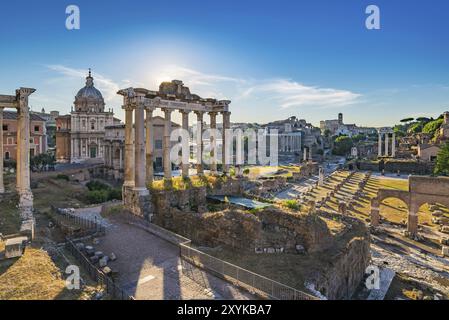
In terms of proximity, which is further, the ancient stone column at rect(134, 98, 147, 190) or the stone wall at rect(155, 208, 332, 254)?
the ancient stone column at rect(134, 98, 147, 190)

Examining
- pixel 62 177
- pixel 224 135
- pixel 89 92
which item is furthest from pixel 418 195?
pixel 89 92

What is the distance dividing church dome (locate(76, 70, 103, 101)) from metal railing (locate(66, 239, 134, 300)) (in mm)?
46901

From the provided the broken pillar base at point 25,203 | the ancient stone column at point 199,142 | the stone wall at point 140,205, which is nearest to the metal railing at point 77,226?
the broken pillar base at point 25,203

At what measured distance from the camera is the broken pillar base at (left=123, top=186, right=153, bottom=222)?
1616 centimetres

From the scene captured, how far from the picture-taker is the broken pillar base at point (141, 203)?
16156 millimetres

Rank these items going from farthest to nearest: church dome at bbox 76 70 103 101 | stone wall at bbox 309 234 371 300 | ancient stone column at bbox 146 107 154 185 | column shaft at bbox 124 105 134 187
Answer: church dome at bbox 76 70 103 101, ancient stone column at bbox 146 107 154 185, column shaft at bbox 124 105 134 187, stone wall at bbox 309 234 371 300

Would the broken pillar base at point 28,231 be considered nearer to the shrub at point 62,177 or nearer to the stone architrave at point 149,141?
the stone architrave at point 149,141

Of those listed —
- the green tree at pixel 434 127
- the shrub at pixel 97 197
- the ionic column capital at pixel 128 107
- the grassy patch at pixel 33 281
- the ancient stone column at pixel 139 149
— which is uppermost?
the green tree at pixel 434 127

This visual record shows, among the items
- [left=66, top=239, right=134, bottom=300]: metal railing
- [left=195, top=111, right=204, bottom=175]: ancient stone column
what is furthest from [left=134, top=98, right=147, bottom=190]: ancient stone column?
[left=195, top=111, right=204, bottom=175]: ancient stone column

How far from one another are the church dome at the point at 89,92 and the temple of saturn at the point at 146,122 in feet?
129

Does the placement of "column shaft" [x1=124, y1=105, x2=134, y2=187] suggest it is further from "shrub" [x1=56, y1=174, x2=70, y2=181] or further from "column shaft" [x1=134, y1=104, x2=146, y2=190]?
"shrub" [x1=56, y1=174, x2=70, y2=181]

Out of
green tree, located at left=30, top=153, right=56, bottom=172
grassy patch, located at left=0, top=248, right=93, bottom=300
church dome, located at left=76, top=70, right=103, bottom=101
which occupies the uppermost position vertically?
church dome, located at left=76, top=70, right=103, bottom=101

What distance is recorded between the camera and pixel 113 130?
49406mm
